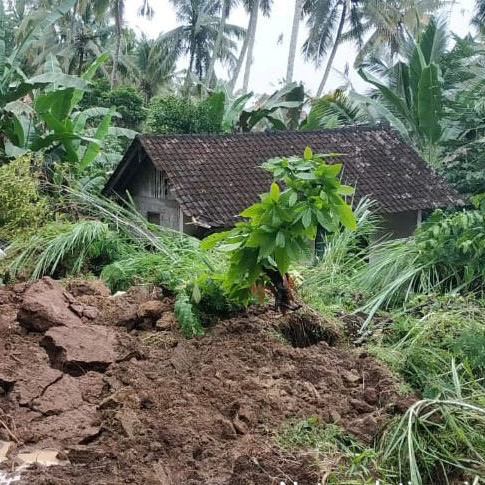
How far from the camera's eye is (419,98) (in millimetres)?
16594

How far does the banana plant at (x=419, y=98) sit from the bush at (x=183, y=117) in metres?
3.98

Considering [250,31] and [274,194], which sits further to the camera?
[250,31]

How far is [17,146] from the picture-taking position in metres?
12.4

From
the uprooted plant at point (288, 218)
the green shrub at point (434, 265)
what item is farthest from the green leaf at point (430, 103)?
the uprooted plant at point (288, 218)

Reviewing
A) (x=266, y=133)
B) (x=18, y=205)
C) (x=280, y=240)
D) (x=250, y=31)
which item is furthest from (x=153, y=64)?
(x=280, y=240)

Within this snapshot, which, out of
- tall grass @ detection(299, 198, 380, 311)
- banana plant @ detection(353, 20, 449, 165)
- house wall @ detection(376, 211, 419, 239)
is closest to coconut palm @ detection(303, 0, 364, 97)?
banana plant @ detection(353, 20, 449, 165)

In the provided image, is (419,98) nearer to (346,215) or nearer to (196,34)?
(346,215)

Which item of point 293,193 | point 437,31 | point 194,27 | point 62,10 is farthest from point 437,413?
point 194,27

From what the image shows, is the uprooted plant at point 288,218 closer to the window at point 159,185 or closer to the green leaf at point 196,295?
the green leaf at point 196,295

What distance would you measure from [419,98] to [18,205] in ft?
33.5

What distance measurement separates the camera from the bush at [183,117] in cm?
1875

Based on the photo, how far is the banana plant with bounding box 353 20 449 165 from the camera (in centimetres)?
1667

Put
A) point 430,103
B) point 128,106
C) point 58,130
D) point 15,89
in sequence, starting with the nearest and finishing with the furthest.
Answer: point 58,130, point 15,89, point 430,103, point 128,106

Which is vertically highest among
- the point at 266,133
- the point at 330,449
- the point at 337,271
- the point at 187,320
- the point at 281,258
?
the point at 266,133
